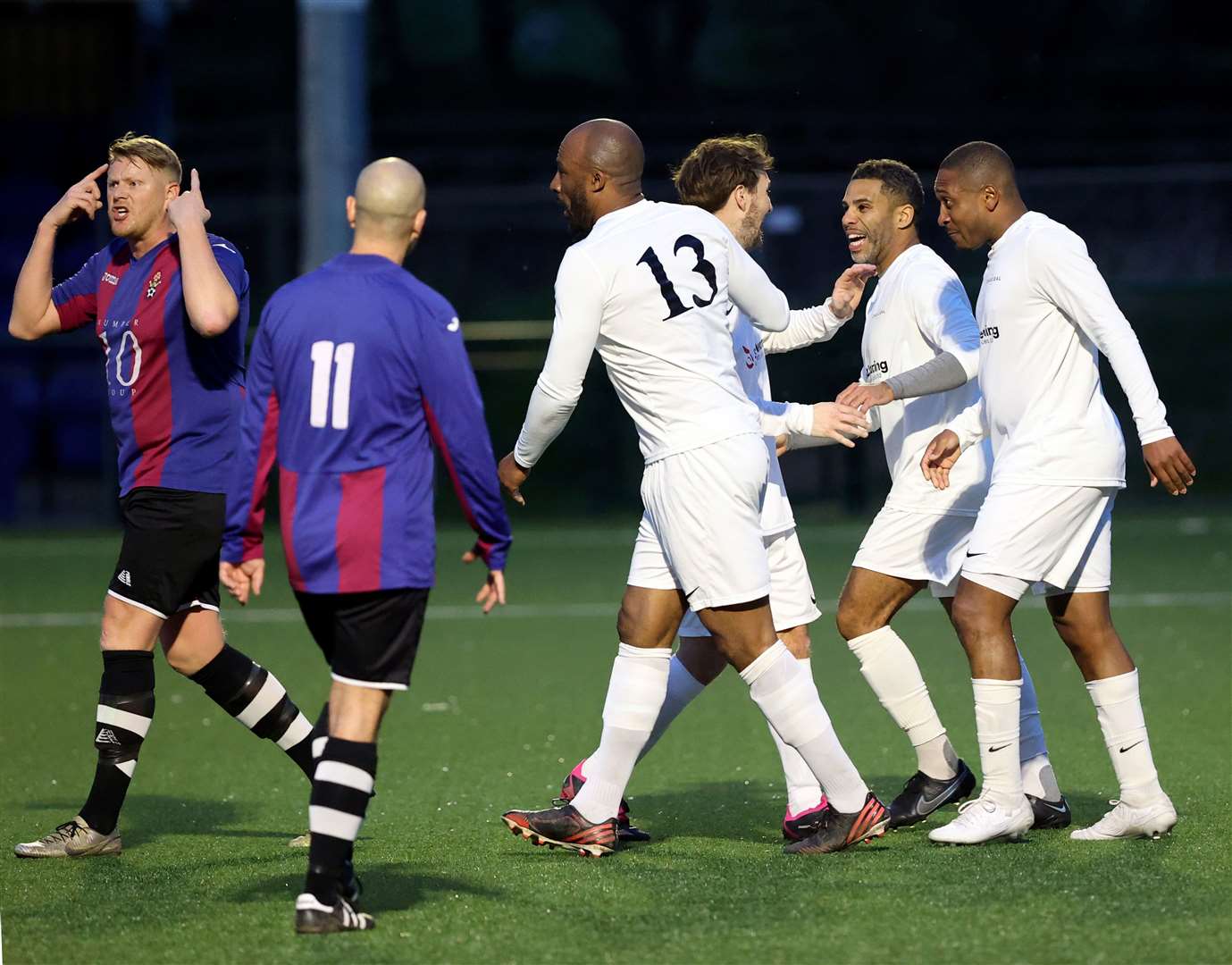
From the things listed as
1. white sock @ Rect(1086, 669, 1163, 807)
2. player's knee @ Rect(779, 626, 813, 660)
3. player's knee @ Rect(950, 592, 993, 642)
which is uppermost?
player's knee @ Rect(950, 592, 993, 642)

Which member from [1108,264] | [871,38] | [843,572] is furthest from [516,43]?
[843,572]

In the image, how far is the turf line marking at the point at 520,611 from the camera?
37.2 feet

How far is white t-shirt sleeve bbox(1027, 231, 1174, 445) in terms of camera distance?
4.90m

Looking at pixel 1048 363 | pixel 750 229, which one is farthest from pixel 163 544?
pixel 1048 363

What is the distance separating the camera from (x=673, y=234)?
492 cm

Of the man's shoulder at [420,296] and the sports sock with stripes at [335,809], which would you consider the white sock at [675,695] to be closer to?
the sports sock with stripes at [335,809]

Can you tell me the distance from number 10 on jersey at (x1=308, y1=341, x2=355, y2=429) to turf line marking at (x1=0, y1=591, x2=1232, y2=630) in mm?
7345

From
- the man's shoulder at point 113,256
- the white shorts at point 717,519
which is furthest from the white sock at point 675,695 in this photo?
the man's shoulder at point 113,256

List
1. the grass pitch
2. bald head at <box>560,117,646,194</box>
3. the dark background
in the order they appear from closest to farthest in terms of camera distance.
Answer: the grass pitch < bald head at <box>560,117,646,194</box> < the dark background

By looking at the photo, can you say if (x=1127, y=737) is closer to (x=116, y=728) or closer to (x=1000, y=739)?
(x=1000, y=739)

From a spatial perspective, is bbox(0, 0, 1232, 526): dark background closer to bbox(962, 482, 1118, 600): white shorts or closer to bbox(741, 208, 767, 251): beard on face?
bbox(741, 208, 767, 251): beard on face

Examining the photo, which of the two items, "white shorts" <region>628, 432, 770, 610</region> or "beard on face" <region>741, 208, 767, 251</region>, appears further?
"beard on face" <region>741, 208, 767, 251</region>

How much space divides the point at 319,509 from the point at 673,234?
139 centimetres

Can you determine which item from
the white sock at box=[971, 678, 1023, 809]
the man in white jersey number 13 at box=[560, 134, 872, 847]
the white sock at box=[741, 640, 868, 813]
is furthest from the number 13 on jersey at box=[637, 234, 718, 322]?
the white sock at box=[971, 678, 1023, 809]
